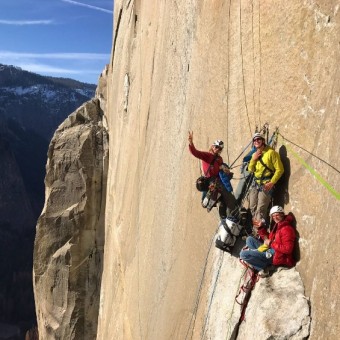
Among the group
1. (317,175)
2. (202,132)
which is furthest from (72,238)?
(317,175)

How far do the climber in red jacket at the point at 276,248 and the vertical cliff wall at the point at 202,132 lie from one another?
0.12m

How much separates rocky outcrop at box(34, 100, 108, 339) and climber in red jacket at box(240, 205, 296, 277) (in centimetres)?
1213

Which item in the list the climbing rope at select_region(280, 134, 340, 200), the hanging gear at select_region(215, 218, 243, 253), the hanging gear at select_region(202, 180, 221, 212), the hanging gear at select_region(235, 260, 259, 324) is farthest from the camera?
the hanging gear at select_region(202, 180, 221, 212)

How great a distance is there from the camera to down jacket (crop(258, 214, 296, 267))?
4496 mm

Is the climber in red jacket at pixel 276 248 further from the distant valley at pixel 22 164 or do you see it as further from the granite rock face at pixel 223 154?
the distant valley at pixel 22 164

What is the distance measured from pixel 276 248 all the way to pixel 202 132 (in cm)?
298

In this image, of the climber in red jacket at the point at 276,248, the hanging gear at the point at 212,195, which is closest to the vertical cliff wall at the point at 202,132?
the climber in red jacket at the point at 276,248

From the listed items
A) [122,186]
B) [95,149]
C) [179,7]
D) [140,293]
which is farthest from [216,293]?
[95,149]

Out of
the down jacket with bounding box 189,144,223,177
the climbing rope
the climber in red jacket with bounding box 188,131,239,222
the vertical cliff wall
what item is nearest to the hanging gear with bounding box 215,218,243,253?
the vertical cliff wall

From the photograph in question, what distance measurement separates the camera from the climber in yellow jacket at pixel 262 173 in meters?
5.02

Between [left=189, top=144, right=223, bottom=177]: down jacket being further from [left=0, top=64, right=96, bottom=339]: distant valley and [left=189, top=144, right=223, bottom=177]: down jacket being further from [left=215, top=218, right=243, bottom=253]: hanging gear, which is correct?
[left=0, top=64, right=96, bottom=339]: distant valley

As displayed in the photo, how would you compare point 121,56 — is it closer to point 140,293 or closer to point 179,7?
point 179,7

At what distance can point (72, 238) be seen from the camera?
16.4 metres

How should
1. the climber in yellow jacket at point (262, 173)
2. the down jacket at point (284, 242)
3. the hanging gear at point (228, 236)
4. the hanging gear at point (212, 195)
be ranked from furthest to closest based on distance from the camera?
the hanging gear at point (212, 195)
the hanging gear at point (228, 236)
the climber in yellow jacket at point (262, 173)
the down jacket at point (284, 242)
